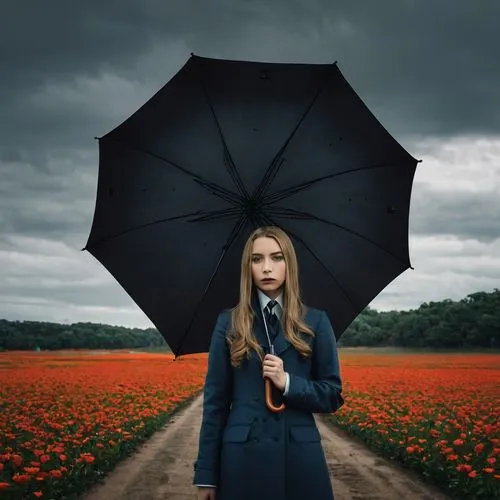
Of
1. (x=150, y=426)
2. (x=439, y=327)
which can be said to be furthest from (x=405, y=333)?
(x=150, y=426)

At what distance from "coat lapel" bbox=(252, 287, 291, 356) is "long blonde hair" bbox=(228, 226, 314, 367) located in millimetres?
30

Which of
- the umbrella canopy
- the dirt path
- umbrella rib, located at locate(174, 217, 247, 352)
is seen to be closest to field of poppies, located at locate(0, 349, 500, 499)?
the dirt path

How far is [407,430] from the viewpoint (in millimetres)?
10391

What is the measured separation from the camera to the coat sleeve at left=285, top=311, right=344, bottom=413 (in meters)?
3.19

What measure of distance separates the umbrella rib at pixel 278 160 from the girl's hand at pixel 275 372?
4.47 ft

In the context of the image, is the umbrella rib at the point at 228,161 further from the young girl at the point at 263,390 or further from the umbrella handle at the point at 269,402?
the umbrella handle at the point at 269,402

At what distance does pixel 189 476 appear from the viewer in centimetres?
827

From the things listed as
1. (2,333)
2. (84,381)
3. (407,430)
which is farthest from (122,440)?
(2,333)

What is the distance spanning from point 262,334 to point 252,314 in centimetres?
11

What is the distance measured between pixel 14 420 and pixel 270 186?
7.99m

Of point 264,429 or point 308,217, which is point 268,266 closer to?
point 264,429

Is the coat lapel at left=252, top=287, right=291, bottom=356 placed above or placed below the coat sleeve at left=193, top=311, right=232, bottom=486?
above

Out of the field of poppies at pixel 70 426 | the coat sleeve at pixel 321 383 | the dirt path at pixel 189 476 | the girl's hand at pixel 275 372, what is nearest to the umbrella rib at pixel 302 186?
the coat sleeve at pixel 321 383

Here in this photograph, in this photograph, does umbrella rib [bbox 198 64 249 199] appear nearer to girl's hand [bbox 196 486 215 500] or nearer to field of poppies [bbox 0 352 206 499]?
girl's hand [bbox 196 486 215 500]
